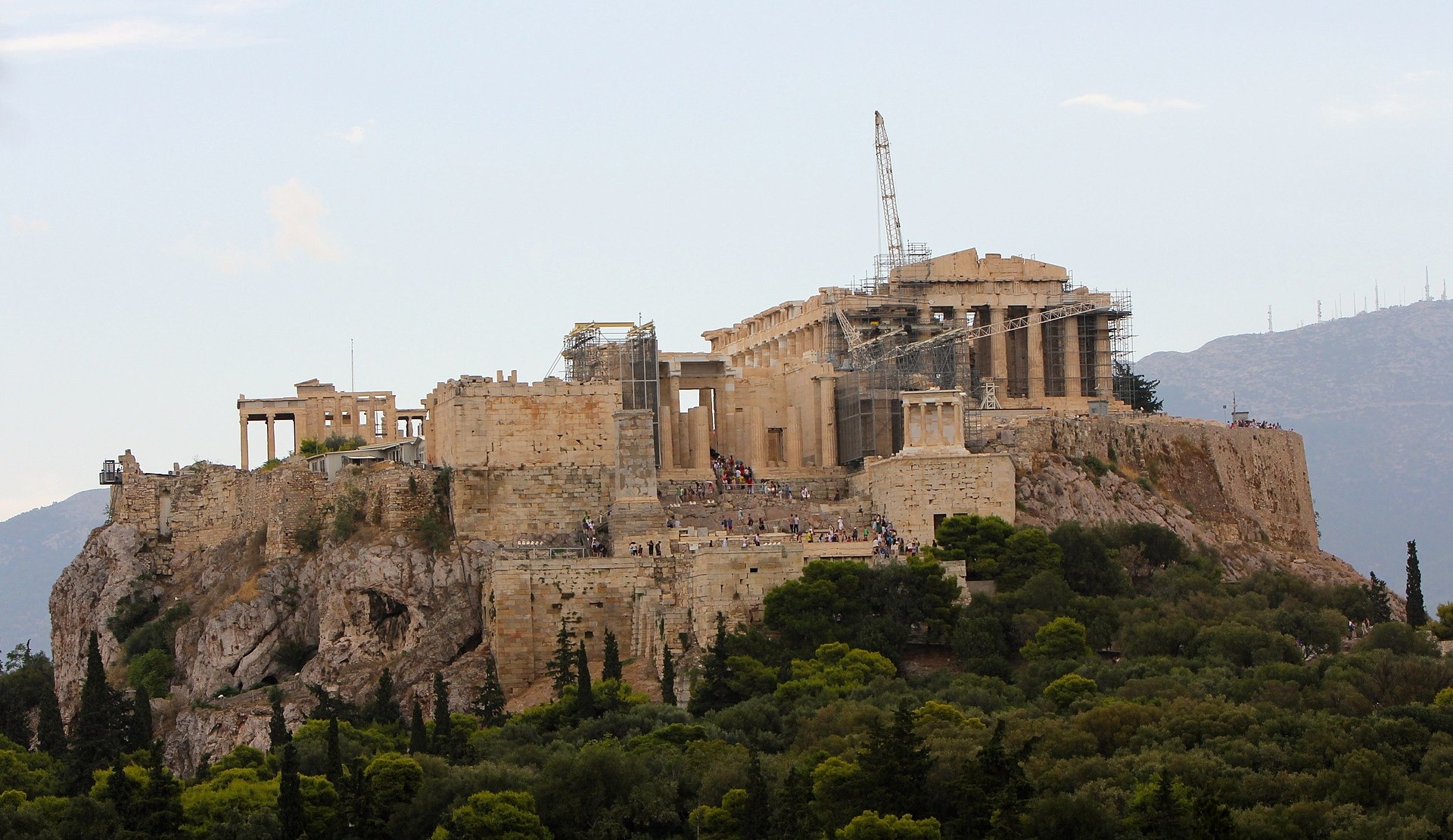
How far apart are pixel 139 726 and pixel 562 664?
12542mm

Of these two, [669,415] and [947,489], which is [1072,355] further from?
[947,489]

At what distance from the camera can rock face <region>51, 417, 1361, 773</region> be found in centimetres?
7762

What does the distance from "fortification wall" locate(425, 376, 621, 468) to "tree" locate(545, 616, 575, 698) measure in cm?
894

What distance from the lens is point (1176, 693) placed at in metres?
65.9

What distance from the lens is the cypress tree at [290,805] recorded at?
61.2m

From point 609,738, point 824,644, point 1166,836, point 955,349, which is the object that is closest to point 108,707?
point 609,738

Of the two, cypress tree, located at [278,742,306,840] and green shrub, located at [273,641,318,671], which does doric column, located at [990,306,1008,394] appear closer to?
green shrub, located at [273,641,318,671]

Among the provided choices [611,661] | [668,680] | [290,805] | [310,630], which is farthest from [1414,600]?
[290,805]

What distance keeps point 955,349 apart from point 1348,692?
33.0 m

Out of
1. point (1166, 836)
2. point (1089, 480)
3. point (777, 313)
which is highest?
point (777, 313)

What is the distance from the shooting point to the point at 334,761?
213 ft

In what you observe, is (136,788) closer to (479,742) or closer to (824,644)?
(479,742)

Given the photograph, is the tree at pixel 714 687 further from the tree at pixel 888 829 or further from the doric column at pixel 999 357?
the doric column at pixel 999 357

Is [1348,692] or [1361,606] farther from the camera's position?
[1361,606]
